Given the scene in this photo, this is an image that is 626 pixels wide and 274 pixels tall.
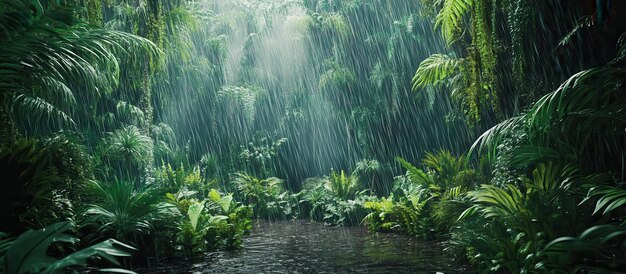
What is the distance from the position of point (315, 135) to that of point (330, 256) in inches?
438

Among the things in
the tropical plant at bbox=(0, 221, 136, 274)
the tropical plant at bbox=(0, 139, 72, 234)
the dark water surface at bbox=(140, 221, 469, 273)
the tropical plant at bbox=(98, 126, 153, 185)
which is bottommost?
the dark water surface at bbox=(140, 221, 469, 273)

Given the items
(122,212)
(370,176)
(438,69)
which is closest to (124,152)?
(122,212)

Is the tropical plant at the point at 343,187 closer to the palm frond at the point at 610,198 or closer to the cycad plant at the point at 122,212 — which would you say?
the cycad plant at the point at 122,212

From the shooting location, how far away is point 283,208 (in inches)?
598

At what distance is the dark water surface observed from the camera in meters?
6.22

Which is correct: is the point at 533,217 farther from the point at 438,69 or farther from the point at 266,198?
the point at 266,198

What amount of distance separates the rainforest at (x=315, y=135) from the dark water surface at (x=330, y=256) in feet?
0.20

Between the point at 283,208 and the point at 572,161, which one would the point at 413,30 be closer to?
the point at 283,208

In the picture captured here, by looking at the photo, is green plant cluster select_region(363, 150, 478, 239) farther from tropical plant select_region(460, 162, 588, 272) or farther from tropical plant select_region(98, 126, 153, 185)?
tropical plant select_region(98, 126, 153, 185)

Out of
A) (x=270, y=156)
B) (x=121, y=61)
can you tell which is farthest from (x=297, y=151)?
(x=121, y=61)

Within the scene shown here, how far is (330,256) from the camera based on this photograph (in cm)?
732

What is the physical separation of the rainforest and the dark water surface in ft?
0.20

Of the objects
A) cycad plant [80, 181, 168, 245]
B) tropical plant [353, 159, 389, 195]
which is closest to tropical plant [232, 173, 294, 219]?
tropical plant [353, 159, 389, 195]

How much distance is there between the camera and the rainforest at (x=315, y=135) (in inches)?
182
